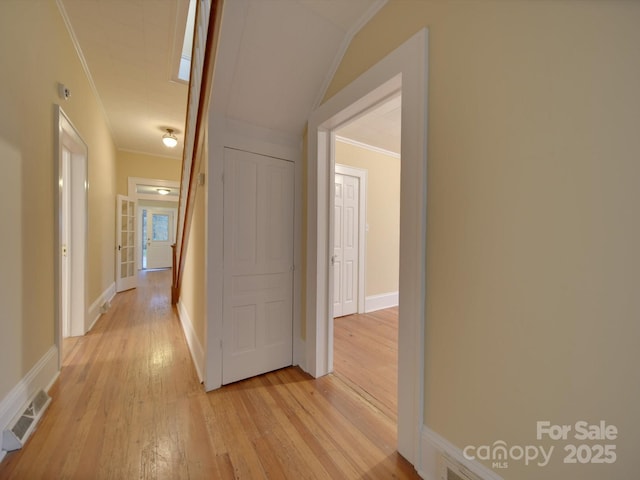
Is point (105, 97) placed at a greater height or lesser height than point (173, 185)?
greater

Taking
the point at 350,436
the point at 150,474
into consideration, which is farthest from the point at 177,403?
the point at 350,436

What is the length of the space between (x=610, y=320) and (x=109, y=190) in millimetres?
5829

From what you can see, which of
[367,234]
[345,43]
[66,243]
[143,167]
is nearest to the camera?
[345,43]

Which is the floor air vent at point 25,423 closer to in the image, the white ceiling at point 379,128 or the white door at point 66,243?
the white door at point 66,243

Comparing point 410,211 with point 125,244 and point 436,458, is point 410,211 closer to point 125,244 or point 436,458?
point 436,458

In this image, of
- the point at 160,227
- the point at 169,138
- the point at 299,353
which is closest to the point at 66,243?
the point at 169,138

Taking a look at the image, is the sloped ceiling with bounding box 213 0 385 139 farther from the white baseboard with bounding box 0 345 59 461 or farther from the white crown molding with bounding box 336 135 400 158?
the white baseboard with bounding box 0 345 59 461

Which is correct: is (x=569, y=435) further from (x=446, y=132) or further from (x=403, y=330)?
(x=446, y=132)

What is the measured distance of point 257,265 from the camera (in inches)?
80.0

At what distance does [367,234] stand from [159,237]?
8993mm

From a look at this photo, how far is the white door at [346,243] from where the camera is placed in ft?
11.8

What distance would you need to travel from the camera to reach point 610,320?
73 cm

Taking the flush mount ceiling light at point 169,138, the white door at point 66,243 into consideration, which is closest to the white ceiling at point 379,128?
the flush mount ceiling light at point 169,138

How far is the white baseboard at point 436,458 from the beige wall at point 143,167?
631 cm
